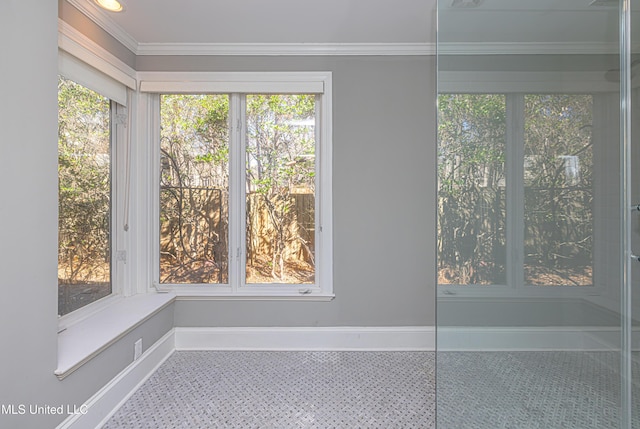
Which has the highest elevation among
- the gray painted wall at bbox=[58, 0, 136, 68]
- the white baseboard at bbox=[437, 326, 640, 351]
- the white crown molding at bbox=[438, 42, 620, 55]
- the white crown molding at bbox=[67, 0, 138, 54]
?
the white crown molding at bbox=[67, 0, 138, 54]

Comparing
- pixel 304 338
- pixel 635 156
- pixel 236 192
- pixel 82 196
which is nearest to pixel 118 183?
pixel 82 196

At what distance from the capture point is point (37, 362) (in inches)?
54.7

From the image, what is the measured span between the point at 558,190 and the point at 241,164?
6.80 feet

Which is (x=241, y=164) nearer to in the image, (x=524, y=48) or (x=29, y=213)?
(x=29, y=213)

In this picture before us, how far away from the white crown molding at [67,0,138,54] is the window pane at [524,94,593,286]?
2.43m

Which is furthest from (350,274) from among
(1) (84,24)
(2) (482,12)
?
(1) (84,24)

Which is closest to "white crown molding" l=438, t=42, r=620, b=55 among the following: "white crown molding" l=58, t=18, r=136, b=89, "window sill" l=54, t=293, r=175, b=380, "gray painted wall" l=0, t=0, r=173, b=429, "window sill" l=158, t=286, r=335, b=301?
"gray painted wall" l=0, t=0, r=173, b=429

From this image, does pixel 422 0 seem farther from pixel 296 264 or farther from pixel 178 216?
pixel 178 216

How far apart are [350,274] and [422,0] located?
1.90m

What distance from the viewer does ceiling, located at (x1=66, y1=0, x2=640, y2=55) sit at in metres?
1.37

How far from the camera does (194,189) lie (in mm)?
2684

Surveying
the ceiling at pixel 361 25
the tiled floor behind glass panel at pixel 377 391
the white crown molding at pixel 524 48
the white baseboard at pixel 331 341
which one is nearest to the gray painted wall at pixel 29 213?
the white baseboard at pixel 331 341

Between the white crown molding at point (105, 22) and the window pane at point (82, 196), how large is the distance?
1.42 feet

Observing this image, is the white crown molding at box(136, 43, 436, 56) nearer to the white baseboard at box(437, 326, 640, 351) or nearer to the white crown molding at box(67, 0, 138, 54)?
the white crown molding at box(67, 0, 138, 54)
